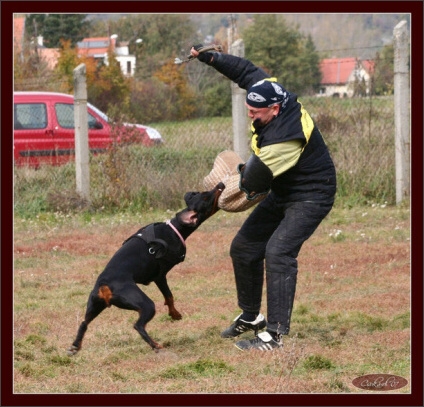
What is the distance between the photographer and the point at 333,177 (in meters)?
6.04

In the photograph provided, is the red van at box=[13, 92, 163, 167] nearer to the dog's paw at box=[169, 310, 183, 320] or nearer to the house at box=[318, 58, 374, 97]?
the house at box=[318, 58, 374, 97]

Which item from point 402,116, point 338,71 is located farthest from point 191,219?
point 338,71

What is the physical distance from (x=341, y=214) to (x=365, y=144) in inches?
54.1

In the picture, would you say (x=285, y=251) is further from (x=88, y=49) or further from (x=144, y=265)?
(x=88, y=49)

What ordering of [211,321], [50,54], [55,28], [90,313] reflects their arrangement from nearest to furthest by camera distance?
[90,313], [211,321], [50,54], [55,28]

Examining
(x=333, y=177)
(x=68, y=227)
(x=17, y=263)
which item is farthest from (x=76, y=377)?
(x=68, y=227)

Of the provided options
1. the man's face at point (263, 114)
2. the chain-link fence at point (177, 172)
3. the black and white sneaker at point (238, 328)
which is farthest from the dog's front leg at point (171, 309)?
the chain-link fence at point (177, 172)

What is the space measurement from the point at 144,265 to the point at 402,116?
683 cm

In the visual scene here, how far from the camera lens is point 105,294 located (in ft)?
18.9

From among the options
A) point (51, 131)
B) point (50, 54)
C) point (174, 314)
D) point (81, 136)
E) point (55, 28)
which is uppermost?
point (55, 28)

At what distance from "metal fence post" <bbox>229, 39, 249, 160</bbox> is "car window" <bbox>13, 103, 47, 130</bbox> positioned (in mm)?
3390

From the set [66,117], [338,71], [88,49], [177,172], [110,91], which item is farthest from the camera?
[88,49]

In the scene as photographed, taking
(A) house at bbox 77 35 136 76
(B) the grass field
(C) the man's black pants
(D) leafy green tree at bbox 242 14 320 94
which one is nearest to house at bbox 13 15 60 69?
(A) house at bbox 77 35 136 76

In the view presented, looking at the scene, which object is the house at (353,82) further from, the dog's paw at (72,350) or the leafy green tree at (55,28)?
the leafy green tree at (55,28)
